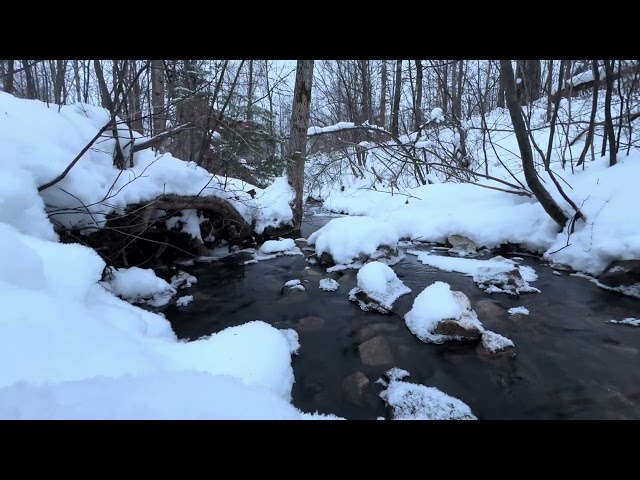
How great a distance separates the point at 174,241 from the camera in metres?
4.85

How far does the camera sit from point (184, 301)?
3484mm

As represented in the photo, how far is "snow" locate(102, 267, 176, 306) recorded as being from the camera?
3.34 metres

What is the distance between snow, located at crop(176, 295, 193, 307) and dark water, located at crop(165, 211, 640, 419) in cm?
6

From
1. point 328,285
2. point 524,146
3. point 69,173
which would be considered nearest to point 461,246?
point 524,146

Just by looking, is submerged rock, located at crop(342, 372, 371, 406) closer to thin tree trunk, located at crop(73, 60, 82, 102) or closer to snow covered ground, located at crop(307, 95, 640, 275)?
snow covered ground, located at crop(307, 95, 640, 275)

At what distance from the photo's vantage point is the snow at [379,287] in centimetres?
331

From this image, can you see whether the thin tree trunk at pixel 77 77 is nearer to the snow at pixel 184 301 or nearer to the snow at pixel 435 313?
the snow at pixel 184 301

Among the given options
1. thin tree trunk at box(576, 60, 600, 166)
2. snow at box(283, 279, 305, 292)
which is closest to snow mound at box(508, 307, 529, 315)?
snow at box(283, 279, 305, 292)
